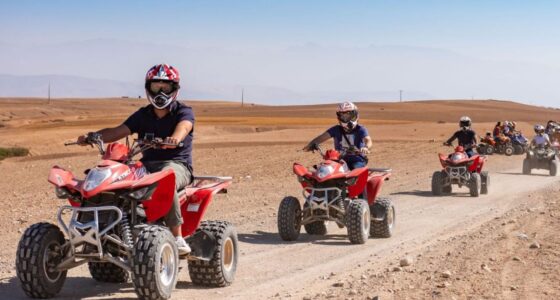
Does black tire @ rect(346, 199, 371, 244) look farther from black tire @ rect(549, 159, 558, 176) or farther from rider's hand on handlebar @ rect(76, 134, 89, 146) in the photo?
black tire @ rect(549, 159, 558, 176)

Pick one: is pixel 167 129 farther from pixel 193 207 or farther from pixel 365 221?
pixel 365 221

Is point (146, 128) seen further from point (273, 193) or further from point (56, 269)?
point (273, 193)

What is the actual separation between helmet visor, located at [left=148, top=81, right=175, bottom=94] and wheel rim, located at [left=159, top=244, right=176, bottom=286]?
5.25ft

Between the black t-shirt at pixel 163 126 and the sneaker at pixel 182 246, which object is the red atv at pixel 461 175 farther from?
the sneaker at pixel 182 246

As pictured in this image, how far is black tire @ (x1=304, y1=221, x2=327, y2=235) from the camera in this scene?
44.9ft

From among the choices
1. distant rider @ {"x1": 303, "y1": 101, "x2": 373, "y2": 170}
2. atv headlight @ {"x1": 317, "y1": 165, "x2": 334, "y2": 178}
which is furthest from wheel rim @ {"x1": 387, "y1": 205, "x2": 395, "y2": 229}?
atv headlight @ {"x1": 317, "y1": 165, "x2": 334, "y2": 178}

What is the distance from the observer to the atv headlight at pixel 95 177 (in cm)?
726

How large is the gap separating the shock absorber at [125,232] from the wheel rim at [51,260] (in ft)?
2.17

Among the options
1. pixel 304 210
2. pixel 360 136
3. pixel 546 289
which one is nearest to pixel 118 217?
pixel 546 289

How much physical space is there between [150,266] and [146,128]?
181cm

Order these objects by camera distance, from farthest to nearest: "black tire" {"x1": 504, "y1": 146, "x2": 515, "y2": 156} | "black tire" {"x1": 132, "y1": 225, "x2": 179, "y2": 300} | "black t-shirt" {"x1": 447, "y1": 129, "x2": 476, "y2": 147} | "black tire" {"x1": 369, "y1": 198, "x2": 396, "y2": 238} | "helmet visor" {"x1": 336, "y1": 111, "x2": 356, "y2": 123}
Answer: "black tire" {"x1": 504, "y1": 146, "x2": 515, "y2": 156}, "black t-shirt" {"x1": 447, "y1": 129, "x2": 476, "y2": 147}, "helmet visor" {"x1": 336, "y1": 111, "x2": 356, "y2": 123}, "black tire" {"x1": 369, "y1": 198, "x2": 396, "y2": 238}, "black tire" {"x1": 132, "y1": 225, "x2": 179, "y2": 300}

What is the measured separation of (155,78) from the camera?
26.5ft

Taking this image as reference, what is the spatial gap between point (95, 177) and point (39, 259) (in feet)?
2.90

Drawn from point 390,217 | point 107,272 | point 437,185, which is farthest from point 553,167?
point 107,272
